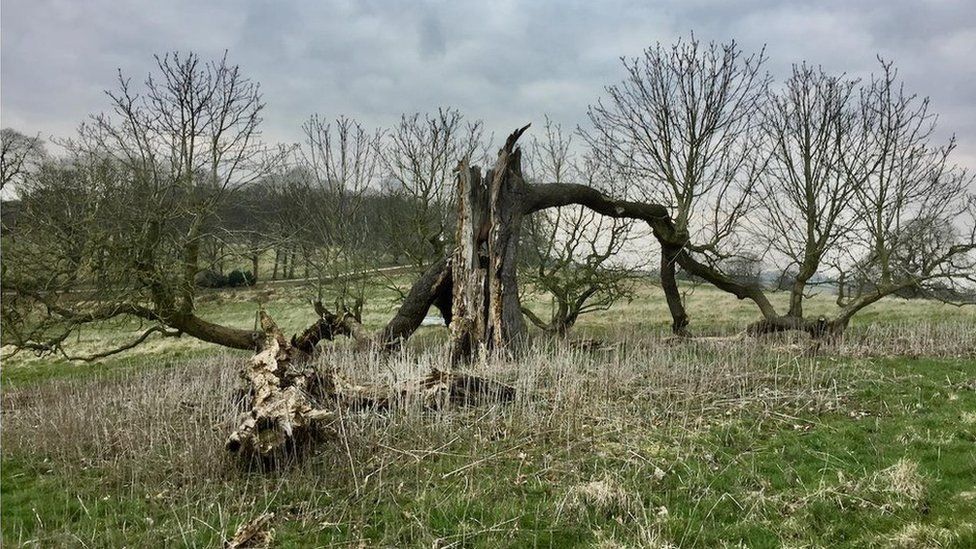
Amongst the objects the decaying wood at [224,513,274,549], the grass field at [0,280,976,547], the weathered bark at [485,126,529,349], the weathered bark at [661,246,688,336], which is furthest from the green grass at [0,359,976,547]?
the weathered bark at [661,246,688,336]

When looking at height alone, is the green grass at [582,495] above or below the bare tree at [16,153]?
below

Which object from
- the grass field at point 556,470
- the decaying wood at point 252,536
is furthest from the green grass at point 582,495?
the decaying wood at point 252,536

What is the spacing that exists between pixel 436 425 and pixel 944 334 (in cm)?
1284

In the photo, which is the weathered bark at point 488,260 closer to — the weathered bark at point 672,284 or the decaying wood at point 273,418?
the decaying wood at point 273,418

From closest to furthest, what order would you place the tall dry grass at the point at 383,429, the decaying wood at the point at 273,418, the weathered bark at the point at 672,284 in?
the tall dry grass at the point at 383,429 → the decaying wood at the point at 273,418 → the weathered bark at the point at 672,284

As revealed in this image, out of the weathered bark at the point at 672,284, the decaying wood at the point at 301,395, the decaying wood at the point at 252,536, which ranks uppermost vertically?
the weathered bark at the point at 672,284

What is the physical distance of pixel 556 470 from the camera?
5.66 m

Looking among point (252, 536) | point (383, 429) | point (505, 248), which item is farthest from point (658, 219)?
point (252, 536)

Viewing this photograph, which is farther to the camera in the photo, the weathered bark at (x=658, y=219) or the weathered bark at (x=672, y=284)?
the weathered bark at (x=672, y=284)

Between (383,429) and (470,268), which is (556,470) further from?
(470,268)

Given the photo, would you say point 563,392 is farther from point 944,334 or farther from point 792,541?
point 944,334

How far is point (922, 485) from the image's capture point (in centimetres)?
497

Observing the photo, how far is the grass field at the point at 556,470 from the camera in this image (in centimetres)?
445

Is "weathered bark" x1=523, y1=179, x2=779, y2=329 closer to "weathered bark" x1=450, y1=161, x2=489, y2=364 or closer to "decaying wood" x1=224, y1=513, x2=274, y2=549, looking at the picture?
"weathered bark" x1=450, y1=161, x2=489, y2=364
